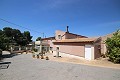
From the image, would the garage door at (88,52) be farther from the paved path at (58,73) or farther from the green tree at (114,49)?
→ the paved path at (58,73)

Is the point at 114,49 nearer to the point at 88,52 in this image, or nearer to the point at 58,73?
the point at 88,52

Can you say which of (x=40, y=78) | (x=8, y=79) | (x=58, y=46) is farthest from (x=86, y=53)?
(x=8, y=79)

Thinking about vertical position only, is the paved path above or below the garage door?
below

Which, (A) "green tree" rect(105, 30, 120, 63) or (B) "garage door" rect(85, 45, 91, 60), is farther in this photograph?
(B) "garage door" rect(85, 45, 91, 60)

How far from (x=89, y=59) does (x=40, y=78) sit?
12296 mm

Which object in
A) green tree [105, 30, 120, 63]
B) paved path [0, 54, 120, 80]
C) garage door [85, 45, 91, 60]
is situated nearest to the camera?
paved path [0, 54, 120, 80]

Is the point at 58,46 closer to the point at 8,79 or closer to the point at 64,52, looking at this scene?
the point at 64,52

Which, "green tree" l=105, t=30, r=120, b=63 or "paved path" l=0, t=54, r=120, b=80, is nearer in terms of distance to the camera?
"paved path" l=0, t=54, r=120, b=80

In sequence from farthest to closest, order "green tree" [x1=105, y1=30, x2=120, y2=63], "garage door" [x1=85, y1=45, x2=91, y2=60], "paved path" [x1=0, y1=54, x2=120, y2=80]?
"garage door" [x1=85, y1=45, x2=91, y2=60], "green tree" [x1=105, y1=30, x2=120, y2=63], "paved path" [x1=0, y1=54, x2=120, y2=80]

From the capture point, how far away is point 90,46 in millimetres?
19438

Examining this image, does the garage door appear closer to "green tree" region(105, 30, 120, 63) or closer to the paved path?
"green tree" region(105, 30, 120, 63)

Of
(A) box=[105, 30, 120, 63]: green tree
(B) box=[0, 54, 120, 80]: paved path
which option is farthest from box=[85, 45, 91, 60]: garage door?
(B) box=[0, 54, 120, 80]: paved path

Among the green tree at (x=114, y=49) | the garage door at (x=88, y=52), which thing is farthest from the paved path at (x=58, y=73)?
the garage door at (x=88, y=52)

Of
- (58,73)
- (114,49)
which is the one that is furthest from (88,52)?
(58,73)
